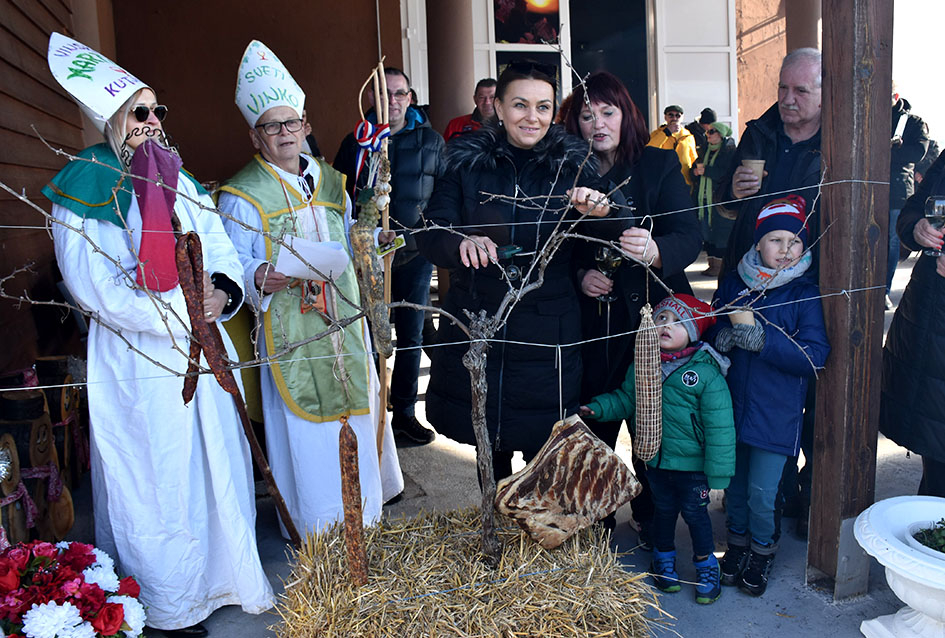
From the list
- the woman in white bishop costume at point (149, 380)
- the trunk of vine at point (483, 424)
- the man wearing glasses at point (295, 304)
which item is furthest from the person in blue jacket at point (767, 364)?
the woman in white bishop costume at point (149, 380)

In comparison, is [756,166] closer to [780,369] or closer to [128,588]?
[780,369]

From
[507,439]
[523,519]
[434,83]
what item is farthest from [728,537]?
[434,83]

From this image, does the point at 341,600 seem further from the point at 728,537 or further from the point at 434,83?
the point at 434,83

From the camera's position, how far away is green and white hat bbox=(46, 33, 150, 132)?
2.49m

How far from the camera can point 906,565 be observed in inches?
94.7

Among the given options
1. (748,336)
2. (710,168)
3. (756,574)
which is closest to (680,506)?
(756,574)

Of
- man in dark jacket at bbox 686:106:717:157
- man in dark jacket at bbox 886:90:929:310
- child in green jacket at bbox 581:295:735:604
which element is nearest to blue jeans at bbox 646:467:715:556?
child in green jacket at bbox 581:295:735:604

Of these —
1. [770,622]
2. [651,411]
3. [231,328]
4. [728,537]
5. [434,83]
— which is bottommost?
[770,622]

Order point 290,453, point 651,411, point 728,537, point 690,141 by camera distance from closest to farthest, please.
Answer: point 651,411 → point 728,537 → point 290,453 → point 690,141

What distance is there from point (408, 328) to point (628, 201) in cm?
208

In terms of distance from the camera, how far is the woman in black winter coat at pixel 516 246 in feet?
A: 9.02

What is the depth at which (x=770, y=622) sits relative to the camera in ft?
9.05

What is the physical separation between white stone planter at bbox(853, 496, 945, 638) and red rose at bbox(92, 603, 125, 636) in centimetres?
229

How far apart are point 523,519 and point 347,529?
489mm
